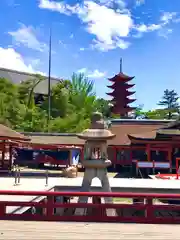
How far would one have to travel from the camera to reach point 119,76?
47.8 metres

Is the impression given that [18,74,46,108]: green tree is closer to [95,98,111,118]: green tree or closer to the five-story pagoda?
the five-story pagoda

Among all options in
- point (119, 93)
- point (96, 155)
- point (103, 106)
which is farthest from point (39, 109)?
point (96, 155)

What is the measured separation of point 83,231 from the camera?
6.73 m

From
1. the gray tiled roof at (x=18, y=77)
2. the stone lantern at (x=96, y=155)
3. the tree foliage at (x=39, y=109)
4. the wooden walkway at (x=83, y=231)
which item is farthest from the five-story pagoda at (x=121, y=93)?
the wooden walkway at (x=83, y=231)

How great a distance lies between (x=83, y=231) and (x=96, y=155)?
17.8 feet

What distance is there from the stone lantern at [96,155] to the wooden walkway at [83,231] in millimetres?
4369

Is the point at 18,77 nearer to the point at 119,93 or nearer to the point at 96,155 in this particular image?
the point at 119,93

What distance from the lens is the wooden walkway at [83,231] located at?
20.6ft

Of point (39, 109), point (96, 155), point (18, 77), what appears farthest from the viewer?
point (18, 77)

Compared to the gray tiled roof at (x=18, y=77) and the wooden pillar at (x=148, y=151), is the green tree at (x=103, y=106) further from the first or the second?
the wooden pillar at (x=148, y=151)

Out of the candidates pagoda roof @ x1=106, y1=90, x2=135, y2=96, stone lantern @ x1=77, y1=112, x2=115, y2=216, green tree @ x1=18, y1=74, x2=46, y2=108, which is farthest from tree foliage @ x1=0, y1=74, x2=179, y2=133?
stone lantern @ x1=77, y1=112, x2=115, y2=216

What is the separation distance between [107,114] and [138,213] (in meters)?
46.6

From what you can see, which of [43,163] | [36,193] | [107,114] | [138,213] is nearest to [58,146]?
[43,163]

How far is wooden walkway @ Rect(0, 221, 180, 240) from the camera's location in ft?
20.6
